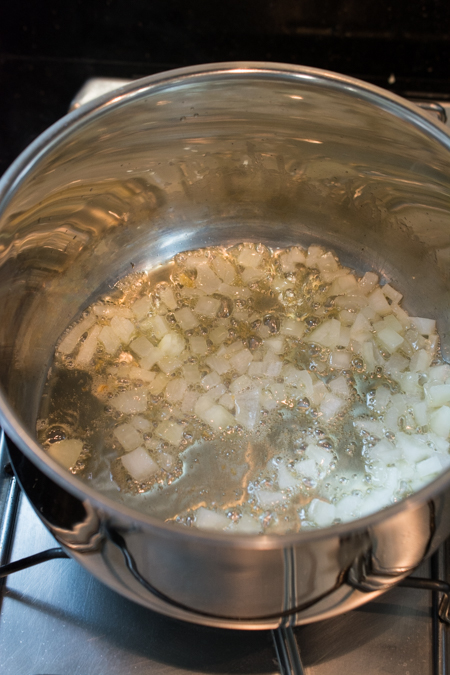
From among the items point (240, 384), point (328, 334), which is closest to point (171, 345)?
point (240, 384)

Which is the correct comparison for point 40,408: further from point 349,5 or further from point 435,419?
point 349,5

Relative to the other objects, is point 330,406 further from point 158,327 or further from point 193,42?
point 193,42

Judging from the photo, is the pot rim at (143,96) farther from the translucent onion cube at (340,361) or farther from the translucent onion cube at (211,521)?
the translucent onion cube at (340,361)

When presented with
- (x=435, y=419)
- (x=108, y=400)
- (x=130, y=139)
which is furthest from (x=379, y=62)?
(x=108, y=400)

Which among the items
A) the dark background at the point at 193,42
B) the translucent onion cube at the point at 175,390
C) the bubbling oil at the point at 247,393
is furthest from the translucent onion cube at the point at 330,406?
the dark background at the point at 193,42

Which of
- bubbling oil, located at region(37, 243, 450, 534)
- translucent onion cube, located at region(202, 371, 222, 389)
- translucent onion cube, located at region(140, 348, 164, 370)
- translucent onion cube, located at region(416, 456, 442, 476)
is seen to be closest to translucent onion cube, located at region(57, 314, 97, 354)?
bubbling oil, located at region(37, 243, 450, 534)
